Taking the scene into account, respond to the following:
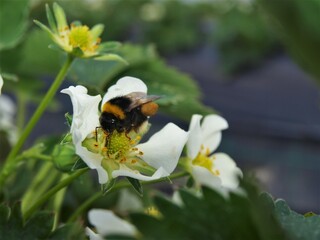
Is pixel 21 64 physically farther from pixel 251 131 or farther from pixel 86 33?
pixel 251 131

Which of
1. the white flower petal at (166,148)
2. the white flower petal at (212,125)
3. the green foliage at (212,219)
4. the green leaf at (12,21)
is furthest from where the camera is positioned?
the green leaf at (12,21)

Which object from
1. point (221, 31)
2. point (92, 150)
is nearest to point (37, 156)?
point (92, 150)

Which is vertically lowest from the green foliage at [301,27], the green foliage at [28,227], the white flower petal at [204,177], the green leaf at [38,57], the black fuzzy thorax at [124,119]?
the green foliage at [28,227]

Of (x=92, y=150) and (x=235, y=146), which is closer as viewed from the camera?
(x=92, y=150)

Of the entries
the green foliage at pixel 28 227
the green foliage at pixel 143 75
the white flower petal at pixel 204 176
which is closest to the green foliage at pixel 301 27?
the green foliage at pixel 143 75

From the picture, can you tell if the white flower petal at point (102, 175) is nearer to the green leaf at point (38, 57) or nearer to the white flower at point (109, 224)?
the white flower at point (109, 224)

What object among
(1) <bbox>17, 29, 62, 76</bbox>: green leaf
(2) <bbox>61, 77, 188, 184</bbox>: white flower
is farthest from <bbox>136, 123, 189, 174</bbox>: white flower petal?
(1) <bbox>17, 29, 62, 76</bbox>: green leaf
